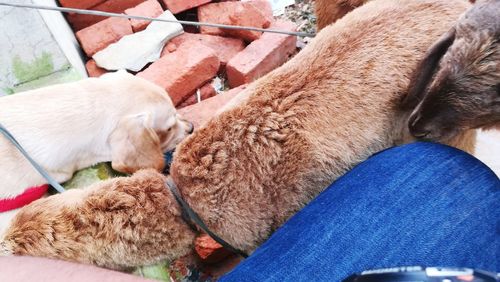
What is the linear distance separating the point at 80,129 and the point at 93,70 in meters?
0.73

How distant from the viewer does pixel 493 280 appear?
2.36 feet

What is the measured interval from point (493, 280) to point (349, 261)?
1.18 feet

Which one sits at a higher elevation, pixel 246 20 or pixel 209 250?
pixel 246 20

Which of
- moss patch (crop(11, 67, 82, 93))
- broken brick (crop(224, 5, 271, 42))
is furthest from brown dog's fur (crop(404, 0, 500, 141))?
moss patch (crop(11, 67, 82, 93))

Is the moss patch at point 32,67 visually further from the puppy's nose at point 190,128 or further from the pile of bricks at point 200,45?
the puppy's nose at point 190,128

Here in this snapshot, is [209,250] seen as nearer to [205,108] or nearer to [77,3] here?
[205,108]

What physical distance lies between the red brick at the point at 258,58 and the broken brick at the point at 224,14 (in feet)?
0.43

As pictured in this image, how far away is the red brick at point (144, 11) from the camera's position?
7.90 ft

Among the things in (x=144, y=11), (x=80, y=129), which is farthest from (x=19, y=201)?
(x=144, y=11)

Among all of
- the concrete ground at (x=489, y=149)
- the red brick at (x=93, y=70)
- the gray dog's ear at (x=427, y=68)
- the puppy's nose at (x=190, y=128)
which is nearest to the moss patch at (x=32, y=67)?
the red brick at (x=93, y=70)

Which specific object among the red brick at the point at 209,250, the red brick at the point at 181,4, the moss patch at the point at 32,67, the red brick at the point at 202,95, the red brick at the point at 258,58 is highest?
the moss patch at the point at 32,67

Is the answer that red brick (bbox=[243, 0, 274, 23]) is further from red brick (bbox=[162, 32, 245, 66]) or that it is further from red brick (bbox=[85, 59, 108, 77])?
red brick (bbox=[85, 59, 108, 77])

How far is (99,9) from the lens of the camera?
2.45 meters

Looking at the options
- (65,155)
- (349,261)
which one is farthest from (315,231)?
(65,155)
